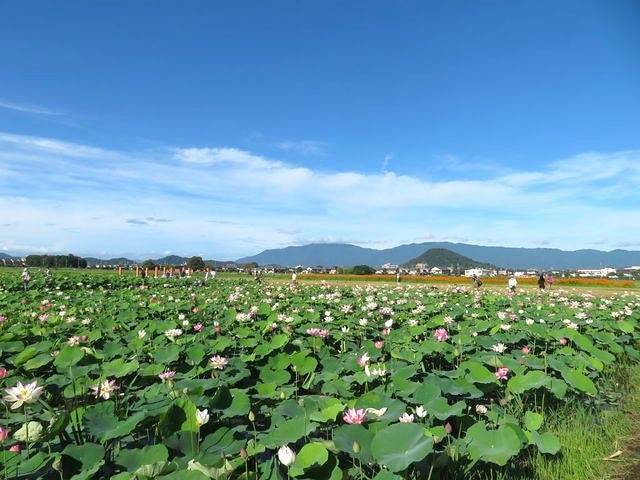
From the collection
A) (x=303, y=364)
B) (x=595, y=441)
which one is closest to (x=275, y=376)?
(x=303, y=364)

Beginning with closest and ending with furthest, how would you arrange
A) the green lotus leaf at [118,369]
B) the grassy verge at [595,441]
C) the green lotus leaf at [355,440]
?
the green lotus leaf at [355,440], the grassy verge at [595,441], the green lotus leaf at [118,369]

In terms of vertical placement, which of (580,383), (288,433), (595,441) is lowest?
(595,441)

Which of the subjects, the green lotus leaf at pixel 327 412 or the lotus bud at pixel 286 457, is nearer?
the lotus bud at pixel 286 457

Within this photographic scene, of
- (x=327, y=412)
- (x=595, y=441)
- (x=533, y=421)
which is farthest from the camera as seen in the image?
(x=595, y=441)

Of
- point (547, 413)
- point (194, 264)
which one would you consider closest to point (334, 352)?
point (547, 413)

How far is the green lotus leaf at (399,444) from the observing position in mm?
1840

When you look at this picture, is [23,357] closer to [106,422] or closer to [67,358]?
[67,358]

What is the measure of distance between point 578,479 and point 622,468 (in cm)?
67

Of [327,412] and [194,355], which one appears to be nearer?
[327,412]

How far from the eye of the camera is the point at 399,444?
1.98 meters

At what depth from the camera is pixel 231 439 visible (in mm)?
2217

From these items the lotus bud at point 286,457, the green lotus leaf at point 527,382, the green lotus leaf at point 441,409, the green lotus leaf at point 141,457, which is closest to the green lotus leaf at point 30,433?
the green lotus leaf at point 141,457

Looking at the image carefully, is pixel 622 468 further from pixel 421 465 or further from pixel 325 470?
pixel 325 470

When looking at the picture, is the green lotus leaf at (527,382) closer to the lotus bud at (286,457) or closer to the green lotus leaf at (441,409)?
the green lotus leaf at (441,409)
